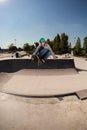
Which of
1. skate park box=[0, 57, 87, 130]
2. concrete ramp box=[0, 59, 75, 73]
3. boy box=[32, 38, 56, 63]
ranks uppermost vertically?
boy box=[32, 38, 56, 63]

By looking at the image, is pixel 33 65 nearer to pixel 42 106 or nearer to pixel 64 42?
pixel 42 106

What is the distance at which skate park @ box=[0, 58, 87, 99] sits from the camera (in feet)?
25.3

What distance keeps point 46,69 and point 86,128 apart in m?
8.21

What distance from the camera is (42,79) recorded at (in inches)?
405

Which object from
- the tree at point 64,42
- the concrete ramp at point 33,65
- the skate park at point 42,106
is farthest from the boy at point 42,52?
the tree at point 64,42

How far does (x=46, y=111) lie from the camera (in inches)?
216

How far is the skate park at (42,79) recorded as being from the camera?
25.3ft

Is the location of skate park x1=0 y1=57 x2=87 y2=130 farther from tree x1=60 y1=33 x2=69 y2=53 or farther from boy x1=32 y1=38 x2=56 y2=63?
tree x1=60 y1=33 x2=69 y2=53

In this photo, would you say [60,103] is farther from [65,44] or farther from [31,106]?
[65,44]

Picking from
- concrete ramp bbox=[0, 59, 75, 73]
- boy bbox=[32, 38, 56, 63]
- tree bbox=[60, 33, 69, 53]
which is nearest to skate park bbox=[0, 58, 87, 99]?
concrete ramp bbox=[0, 59, 75, 73]

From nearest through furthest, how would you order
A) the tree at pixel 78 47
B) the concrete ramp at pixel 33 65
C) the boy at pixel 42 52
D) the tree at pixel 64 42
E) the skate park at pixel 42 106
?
the skate park at pixel 42 106 < the boy at pixel 42 52 < the concrete ramp at pixel 33 65 < the tree at pixel 78 47 < the tree at pixel 64 42

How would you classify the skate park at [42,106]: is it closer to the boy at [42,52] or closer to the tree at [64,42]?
the boy at [42,52]

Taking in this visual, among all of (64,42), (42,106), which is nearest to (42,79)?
(42,106)

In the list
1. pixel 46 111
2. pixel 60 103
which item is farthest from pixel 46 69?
pixel 46 111
